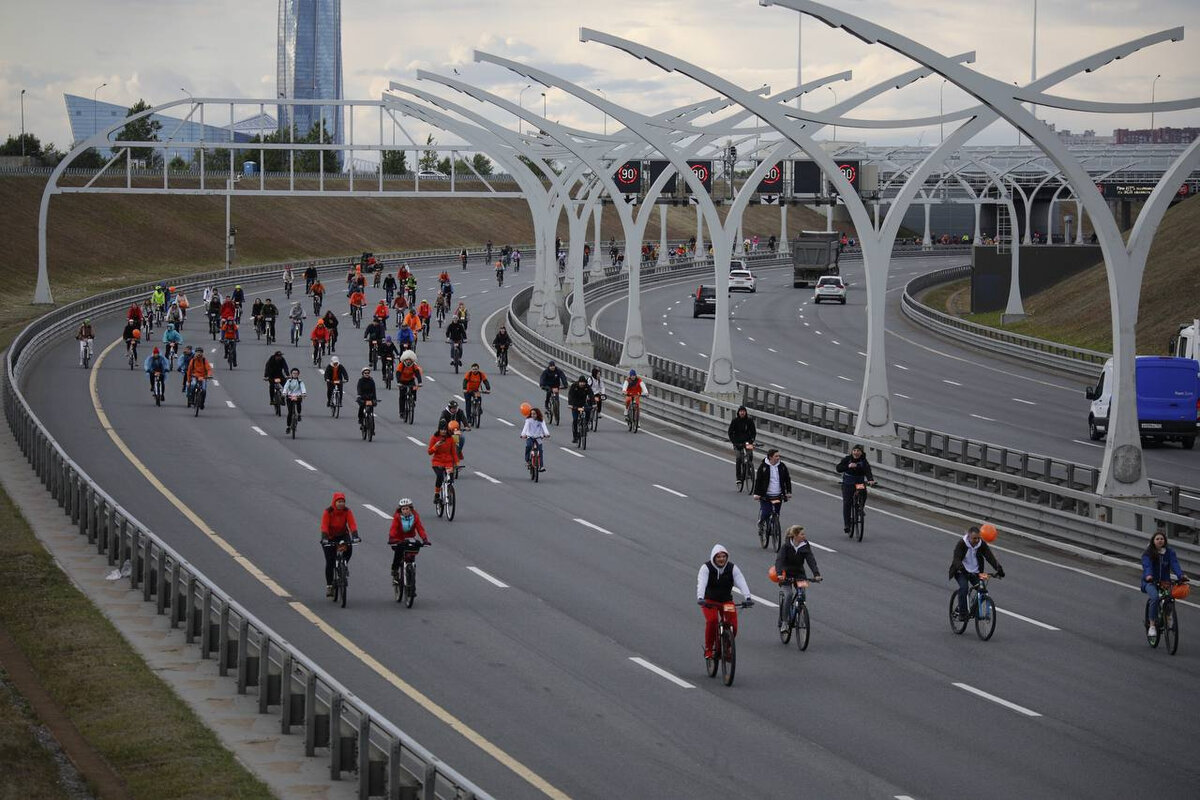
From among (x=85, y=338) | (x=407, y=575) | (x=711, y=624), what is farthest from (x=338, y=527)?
(x=85, y=338)

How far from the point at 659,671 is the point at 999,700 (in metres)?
3.27

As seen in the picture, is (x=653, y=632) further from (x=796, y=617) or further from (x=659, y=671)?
(x=659, y=671)

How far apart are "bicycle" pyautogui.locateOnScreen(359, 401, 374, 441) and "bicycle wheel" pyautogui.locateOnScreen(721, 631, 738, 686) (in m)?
19.4

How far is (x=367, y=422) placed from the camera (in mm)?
35719

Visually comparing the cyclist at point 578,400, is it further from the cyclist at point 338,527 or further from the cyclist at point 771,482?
the cyclist at point 338,527

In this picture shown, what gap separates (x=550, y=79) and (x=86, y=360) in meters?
15.5

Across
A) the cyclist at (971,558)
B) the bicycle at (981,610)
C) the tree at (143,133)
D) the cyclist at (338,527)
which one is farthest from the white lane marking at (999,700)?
the tree at (143,133)

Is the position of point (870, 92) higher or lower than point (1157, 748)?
higher

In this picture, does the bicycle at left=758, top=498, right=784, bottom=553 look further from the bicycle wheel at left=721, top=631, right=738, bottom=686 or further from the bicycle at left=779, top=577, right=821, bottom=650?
the bicycle wheel at left=721, top=631, right=738, bottom=686

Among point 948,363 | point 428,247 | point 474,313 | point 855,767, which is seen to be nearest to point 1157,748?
point 855,767

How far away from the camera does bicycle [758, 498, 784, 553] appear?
24.6 meters

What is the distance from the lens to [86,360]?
49594 millimetres

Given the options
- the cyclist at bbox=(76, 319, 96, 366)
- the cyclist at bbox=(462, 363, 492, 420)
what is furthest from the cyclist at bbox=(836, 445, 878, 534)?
the cyclist at bbox=(76, 319, 96, 366)

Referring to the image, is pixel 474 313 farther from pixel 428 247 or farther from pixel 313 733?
pixel 428 247
